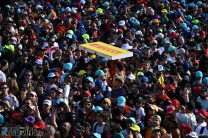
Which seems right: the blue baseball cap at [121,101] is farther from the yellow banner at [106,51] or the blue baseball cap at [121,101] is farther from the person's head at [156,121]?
the yellow banner at [106,51]

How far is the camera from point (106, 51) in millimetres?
13219

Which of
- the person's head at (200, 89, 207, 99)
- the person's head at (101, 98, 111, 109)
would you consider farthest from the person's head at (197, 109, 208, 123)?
the person's head at (101, 98, 111, 109)

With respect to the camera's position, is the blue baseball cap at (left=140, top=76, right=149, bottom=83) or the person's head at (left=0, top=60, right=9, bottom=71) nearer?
the blue baseball cap at (left=140, top=76, right=149, bottom=83)

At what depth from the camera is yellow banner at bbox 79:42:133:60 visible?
42.2ft

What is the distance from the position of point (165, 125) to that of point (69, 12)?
9.59 m

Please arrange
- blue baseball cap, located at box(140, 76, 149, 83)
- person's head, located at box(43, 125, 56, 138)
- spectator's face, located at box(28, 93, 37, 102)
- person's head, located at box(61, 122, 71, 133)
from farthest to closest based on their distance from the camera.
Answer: blue baseball cap, located at box(140, 76, 149, 83) < spectator's face, located at box(28, 93, 37, 102) < person's head, located at box(61, 122, 71, 133) < person's head, located at box(43, 125, 56, 138)

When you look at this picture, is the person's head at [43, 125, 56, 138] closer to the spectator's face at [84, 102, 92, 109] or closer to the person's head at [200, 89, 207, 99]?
the spectator's face at [84, 102, 92, 109]

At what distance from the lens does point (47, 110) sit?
964cm

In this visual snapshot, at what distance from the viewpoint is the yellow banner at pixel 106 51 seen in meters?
12.9

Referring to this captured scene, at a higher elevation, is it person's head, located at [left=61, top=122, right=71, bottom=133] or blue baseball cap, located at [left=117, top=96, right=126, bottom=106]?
blue baseball cap, located at [left=117, top=96, right=126, bottom=106]

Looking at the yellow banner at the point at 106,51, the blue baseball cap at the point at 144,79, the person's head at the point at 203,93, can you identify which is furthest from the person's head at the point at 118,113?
the yellow banner at the point at 106,51

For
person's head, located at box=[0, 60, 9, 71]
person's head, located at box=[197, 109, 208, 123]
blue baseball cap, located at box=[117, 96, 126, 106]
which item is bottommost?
person's head, located at box=[197, 109, 208, 123]

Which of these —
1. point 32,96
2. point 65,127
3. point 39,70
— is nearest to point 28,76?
point 39,70

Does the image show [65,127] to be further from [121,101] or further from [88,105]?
[121,101]
